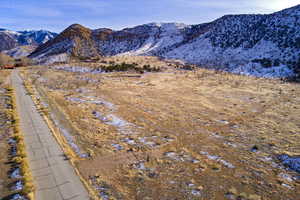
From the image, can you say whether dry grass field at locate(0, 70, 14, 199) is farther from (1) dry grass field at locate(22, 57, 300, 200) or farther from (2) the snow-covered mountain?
(2) the snow-covered mountain

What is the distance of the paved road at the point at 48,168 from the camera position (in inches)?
273

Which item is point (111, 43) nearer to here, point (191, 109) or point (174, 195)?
point (191, 109)

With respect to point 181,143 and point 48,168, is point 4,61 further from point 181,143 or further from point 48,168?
point 181,143

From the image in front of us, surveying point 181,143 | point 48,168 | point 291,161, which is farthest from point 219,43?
point 48,168

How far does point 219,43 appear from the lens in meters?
67.2

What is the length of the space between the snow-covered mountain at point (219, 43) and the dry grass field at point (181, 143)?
98.3 ft

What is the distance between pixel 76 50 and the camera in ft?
282

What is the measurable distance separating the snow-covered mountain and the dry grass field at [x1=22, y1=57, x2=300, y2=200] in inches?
1180

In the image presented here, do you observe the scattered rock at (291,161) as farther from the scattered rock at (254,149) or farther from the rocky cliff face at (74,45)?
the rocky cliff face at (74,45)

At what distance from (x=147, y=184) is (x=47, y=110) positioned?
12.4 m

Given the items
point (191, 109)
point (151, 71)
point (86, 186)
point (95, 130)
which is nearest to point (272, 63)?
point (151, 71)

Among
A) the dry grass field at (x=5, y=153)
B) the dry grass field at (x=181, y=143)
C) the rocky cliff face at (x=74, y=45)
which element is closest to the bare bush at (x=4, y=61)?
the rocky cliff face at (x=74, y=45)

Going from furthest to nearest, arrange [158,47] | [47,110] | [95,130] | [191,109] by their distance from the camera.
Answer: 1. [158,47]
2. [191,109]
3. [47,110]
4. [95,130]

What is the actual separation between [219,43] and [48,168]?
6948 cm
